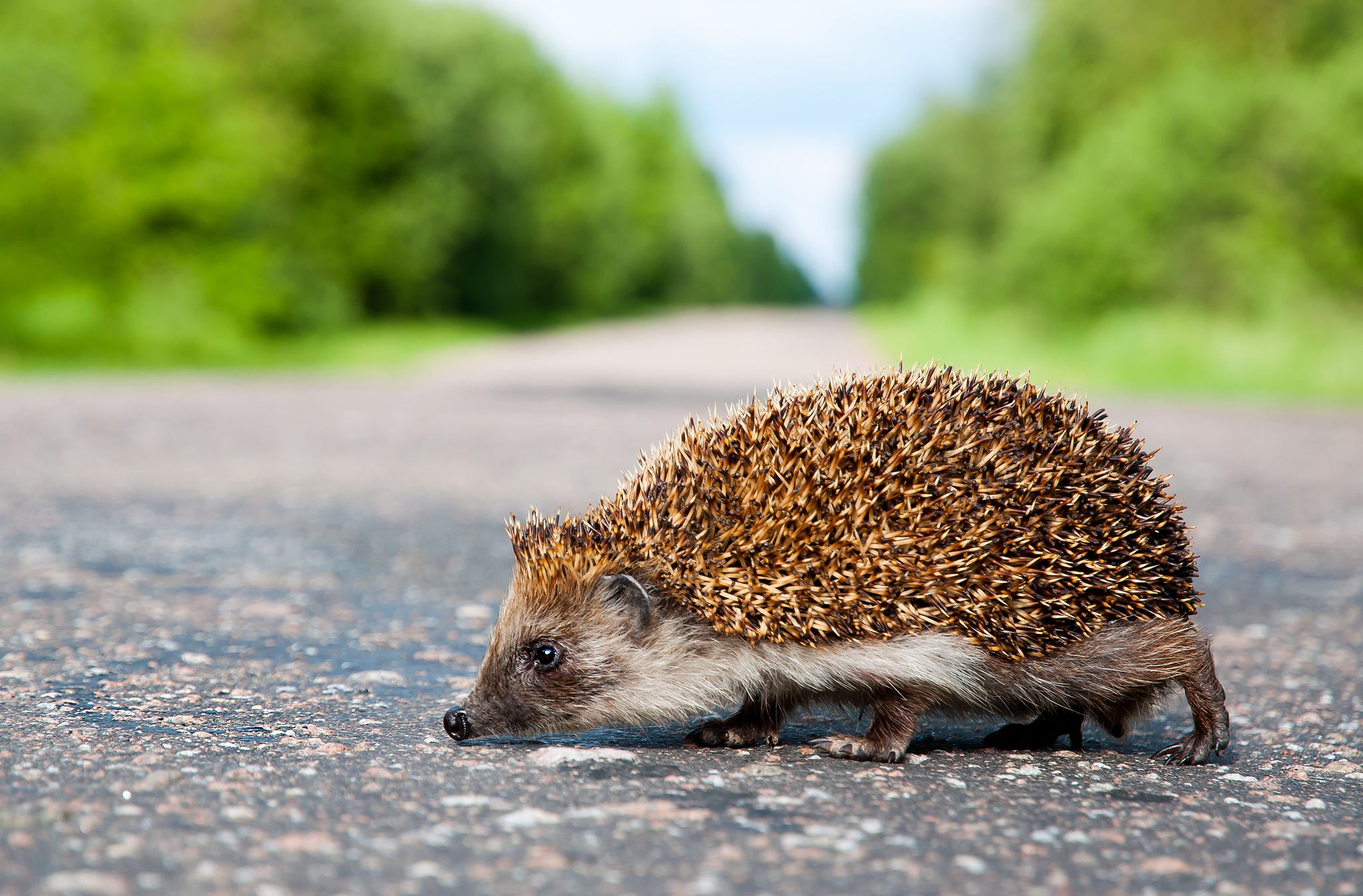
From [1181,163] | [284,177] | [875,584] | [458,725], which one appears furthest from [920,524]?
[284,177]

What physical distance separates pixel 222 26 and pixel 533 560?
33271 mm

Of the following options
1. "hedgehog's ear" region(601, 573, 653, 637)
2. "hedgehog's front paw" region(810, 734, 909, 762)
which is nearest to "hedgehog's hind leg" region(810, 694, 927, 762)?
"hedgehog's front paw" region(810, 734, 909, 762)

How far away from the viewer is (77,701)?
419 centimetres

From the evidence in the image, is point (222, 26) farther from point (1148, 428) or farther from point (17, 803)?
point (17, 803)

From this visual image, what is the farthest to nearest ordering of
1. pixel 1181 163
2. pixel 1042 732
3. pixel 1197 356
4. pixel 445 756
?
pixel 1181 163, pixel 1197 356, pixel 1042 732, pixel 445 756

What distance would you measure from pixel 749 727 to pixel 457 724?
2.90 feet

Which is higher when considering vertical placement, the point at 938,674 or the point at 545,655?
the point at 938,674

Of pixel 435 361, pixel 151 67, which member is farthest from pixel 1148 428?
pixel 151 67

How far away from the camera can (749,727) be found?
13.6ft

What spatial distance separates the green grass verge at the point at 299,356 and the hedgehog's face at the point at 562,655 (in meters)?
18.0

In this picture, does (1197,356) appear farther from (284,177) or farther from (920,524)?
(284,177)

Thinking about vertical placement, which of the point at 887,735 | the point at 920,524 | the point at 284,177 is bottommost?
the point at 887,735

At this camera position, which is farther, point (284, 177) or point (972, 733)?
point (284, 177)

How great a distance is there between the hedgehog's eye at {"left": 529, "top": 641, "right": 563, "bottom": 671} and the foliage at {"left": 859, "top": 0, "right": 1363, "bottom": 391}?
18.1 metres
